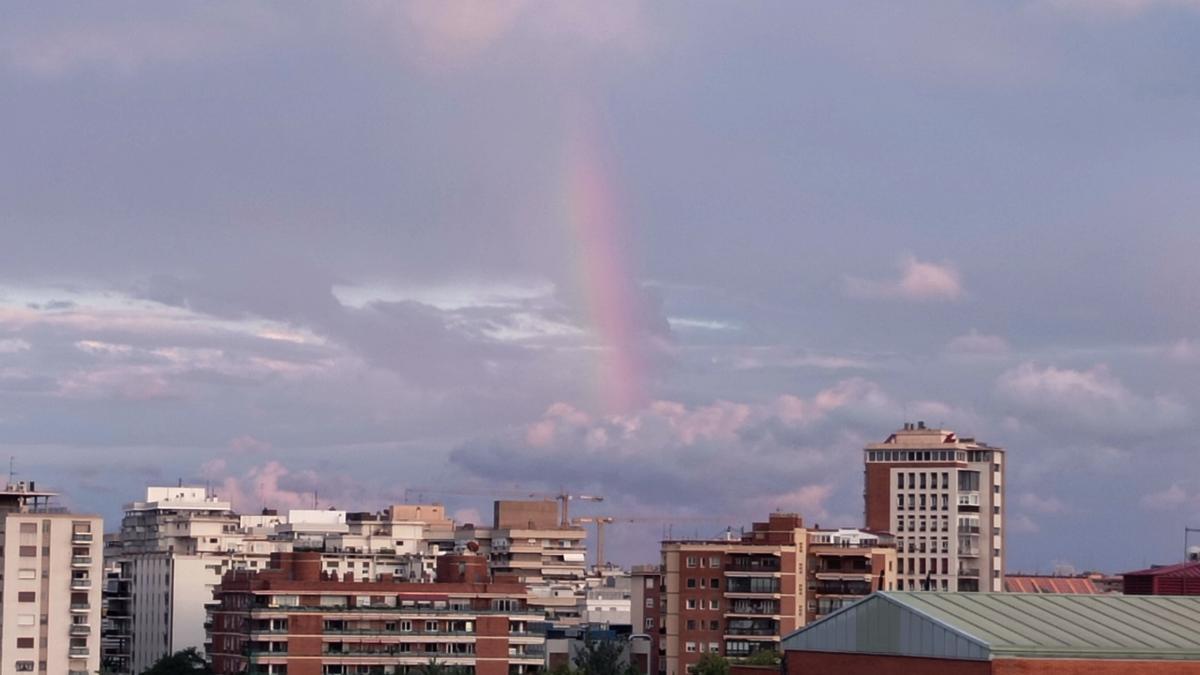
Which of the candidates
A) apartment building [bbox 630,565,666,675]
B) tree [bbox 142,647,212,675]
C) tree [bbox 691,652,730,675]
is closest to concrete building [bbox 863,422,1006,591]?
apartment building [bbox 630,565,666,675]

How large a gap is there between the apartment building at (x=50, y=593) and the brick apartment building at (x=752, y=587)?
40.5m

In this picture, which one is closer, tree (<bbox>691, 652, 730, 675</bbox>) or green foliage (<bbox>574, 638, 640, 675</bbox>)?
tree (<bbox>691, 652, 730, 675</bbox>)

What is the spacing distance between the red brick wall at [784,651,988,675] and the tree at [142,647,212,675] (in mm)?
95904

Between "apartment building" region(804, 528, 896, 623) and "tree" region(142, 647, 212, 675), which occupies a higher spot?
"apartment building" region(804, 528, 896, 623)

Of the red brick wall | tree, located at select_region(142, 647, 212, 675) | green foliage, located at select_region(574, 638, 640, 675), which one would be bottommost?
tree, located at select_region(142, 647, 212, 675)

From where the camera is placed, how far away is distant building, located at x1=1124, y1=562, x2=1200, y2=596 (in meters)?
80.8

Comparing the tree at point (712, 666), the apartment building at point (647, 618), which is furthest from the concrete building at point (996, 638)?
the apartment building at point (647, 618)

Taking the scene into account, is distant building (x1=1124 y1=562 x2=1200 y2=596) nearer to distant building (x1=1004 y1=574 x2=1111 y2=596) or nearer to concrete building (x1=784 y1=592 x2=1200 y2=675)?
concrete building (x1=784 y1=592 x2=1200 y2=675)

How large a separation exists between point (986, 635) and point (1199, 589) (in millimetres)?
22062

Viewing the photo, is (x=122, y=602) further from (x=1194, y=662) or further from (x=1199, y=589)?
→ (x=1194, y=662)

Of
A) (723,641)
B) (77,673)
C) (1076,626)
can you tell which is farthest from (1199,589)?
(77,673)

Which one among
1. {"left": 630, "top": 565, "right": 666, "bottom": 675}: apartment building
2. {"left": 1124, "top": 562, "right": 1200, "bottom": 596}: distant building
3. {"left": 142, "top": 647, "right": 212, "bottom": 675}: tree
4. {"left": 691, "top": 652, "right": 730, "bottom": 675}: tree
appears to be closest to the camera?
{"left": 1124, "top": 562, "right": 1200, "bottom": 596}: distant building

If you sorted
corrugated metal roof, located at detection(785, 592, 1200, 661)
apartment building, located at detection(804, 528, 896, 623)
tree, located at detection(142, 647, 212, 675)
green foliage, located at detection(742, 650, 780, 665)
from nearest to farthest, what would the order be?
1. corrugated metal roof, located at detection(785, 592, 1200, 661)
2. green foliage, located at detection(742, 650, 780, 665)
3. apartment building, located at detection(804, 528, 896, 623)
4. tree, located at detection(142, 647, 212, 675)

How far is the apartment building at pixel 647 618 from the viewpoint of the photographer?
510 ft
